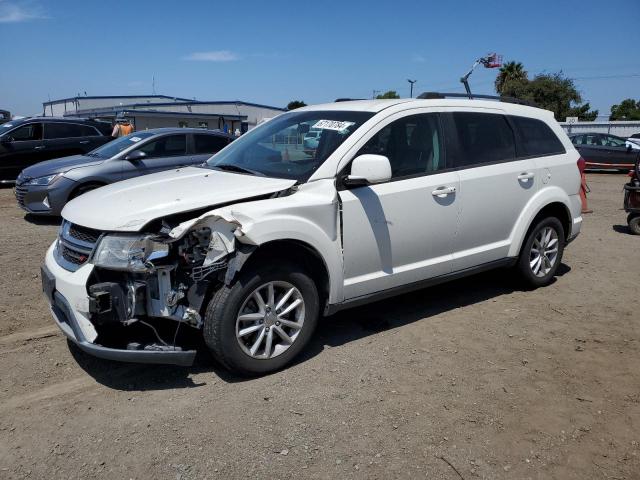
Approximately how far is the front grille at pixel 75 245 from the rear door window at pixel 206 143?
5980 mm

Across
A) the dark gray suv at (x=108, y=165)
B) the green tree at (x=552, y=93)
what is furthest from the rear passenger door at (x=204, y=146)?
the green tree at (x=552, y=93)

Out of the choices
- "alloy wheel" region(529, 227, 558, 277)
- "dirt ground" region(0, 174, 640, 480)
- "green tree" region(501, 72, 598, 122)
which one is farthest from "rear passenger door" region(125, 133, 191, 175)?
"green tree" region(501, 72, 598, 122)

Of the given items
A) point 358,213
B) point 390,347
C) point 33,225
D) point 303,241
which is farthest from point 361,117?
point 33,225

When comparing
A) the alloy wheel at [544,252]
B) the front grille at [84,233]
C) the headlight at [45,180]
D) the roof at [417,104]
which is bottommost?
the alloy wheel at [544,252]

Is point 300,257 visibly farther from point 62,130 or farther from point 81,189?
point 62,130

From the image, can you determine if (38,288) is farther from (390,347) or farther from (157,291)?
(390,347)

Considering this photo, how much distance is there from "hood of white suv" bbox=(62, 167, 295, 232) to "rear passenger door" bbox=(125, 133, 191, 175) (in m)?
4.97

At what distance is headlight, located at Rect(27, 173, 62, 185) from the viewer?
28.7 feet

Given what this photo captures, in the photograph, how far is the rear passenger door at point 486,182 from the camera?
4.75 m

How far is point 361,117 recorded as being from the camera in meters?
4.34

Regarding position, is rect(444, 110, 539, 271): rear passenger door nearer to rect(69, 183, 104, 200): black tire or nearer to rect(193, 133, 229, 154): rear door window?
rect(193, 133, 229, 154): rear door window

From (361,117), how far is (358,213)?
0.86m

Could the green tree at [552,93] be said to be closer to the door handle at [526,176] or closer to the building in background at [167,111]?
the building in background at [167,111]

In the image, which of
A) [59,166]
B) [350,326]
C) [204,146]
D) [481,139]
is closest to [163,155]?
[204,146]
